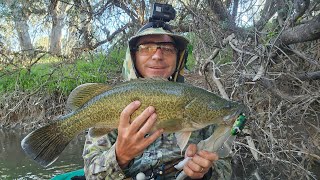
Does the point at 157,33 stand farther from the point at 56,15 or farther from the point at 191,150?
the point at 56,15

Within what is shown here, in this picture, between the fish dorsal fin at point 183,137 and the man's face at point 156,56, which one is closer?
the fish dorsal fin at point 183,137

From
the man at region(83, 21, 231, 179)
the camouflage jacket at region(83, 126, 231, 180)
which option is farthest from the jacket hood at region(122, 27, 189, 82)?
the camouflage jacket at region(83, 126, 231, 180)

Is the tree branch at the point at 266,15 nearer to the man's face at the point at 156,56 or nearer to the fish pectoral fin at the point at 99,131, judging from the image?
the man's face at the point at 156,56

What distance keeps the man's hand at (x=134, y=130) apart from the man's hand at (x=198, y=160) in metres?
0.30

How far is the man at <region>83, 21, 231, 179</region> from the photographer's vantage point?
221 cm

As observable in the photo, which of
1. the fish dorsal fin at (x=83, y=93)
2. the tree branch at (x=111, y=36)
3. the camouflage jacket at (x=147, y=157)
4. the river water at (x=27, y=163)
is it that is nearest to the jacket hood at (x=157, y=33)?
the camouflage jacket at (x=147, y=157)

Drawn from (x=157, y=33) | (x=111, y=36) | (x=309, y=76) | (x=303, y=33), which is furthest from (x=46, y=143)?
(x=111, y=36)

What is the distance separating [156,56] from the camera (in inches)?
A: 108

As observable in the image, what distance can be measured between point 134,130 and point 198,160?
470mm

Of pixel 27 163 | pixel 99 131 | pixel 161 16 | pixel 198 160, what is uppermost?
pixel 161 16

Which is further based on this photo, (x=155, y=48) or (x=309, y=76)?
(x=309, y=76)

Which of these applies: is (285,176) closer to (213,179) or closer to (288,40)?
(288,40)

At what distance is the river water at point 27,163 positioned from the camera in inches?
223

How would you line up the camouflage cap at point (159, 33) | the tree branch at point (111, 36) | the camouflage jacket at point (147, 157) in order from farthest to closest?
1. the tree branch at point (111, 36)
2. the camouflage cap at point (159, 33)
3. the camouflage jacket at point (147, 157)
